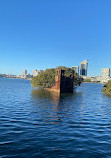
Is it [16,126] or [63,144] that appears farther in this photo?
[16,126]

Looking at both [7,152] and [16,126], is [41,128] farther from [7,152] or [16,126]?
[7,152]

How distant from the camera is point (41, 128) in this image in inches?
661

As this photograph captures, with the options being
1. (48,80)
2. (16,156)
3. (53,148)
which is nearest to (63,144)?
(53,148)

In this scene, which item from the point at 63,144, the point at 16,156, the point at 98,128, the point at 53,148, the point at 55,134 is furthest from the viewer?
the point at 98,128

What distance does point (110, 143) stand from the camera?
1349cm

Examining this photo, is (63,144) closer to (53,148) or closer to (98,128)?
(53,148)

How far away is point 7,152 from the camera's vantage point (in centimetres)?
1095

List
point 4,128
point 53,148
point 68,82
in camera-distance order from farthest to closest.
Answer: point 68,82, point 4,128, point 53,148

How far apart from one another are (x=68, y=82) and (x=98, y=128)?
192 feet

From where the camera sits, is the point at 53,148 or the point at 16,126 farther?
the point at 16,126

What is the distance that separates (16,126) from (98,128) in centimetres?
901

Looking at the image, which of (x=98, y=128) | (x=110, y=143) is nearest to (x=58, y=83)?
(x=98, y=128)

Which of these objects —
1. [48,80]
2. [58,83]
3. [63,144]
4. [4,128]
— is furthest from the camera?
[48,80]

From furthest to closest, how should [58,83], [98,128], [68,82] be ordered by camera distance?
[68,82] < [58,83] < [98,128]
